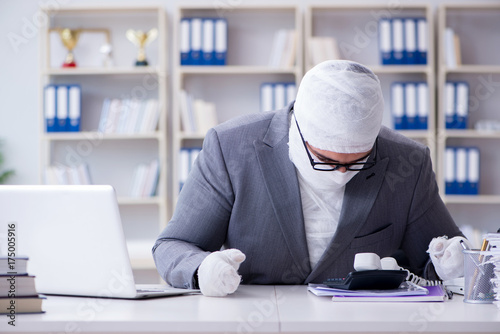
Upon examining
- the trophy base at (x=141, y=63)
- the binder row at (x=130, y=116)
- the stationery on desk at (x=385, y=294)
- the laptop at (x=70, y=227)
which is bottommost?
the stationery on desk at (x=385, y=294)

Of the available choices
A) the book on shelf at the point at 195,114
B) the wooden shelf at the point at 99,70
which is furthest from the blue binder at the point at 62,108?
the book on shelf at the point at 195,114

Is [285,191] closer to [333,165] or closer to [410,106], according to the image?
[333,165]

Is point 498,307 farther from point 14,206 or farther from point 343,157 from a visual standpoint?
point 14,206

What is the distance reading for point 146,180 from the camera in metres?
4.09

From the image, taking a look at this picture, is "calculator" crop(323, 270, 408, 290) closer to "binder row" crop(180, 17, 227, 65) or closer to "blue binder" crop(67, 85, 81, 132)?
"binder row" crop(180, 17, 227, 65)

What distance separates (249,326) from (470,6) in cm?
354

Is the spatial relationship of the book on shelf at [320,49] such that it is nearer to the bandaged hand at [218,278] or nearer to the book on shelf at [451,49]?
the book on shelf at [451,49]

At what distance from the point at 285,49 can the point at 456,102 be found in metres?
1.17

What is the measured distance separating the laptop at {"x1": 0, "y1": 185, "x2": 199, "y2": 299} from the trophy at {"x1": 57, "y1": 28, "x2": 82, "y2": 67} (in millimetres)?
3012

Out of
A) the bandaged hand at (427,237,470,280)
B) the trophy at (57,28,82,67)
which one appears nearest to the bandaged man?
the bandaged hand at (427,237,470,280)

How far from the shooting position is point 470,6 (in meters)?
4.04

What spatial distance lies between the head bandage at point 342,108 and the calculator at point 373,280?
36cm

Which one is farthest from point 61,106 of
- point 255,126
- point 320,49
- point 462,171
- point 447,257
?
point 447,257

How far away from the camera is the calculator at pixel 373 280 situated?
1.41 meters
